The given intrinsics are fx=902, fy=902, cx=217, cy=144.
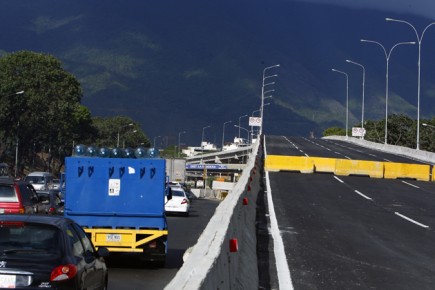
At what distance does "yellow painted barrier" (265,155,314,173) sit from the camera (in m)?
49.5

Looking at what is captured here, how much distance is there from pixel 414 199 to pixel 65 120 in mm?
69463

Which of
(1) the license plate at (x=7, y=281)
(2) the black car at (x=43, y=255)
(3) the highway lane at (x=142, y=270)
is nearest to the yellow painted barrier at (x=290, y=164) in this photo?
(3) the highway lane at (x=142, y=270)

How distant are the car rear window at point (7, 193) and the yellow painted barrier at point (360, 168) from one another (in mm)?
29426

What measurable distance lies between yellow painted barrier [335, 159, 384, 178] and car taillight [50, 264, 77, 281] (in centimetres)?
3960

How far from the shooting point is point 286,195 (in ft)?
107

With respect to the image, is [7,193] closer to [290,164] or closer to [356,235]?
[356,235]

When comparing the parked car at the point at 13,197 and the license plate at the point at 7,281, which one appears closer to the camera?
the license plate at the point at 7,281

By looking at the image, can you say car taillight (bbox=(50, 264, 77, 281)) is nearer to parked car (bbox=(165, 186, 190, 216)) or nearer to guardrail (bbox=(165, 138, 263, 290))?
guardrail (bbox=(165, 138, 263, 290))

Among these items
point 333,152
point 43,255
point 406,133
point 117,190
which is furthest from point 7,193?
point 406,133

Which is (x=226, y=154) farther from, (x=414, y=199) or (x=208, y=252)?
(x=208, y=252)

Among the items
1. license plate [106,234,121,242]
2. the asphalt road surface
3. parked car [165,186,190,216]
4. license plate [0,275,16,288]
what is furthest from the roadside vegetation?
license plate [0,275,16,288]

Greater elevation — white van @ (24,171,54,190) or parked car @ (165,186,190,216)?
white van @ (24,171,54,190)

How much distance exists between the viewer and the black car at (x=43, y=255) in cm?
1019

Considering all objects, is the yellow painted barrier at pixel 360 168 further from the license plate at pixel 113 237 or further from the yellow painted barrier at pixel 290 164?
the license plate at pixel 113 237
